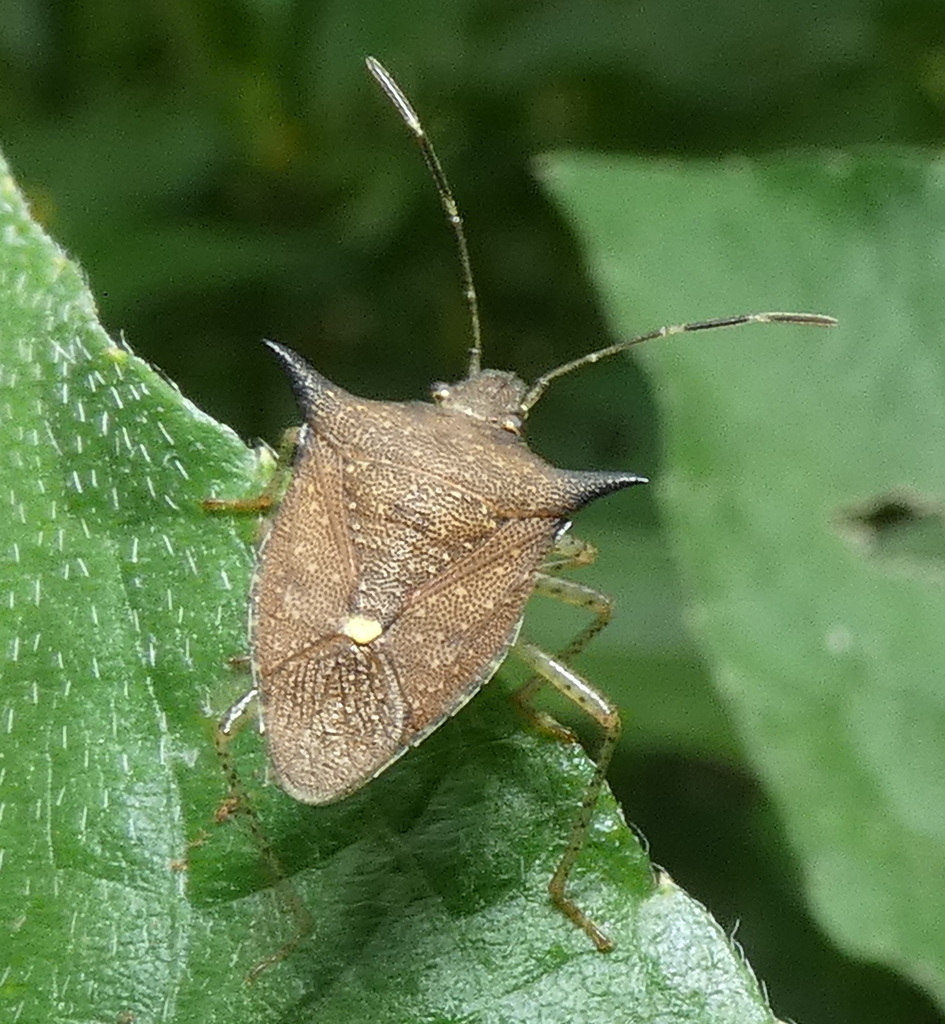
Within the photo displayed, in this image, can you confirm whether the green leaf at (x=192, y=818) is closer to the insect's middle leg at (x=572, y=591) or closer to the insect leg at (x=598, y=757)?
the insect leg at (x=598, y=757)

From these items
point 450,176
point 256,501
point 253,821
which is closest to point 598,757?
point 253,821

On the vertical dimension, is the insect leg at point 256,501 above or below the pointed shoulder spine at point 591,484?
above

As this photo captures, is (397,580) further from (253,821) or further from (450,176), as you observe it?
(450,176)

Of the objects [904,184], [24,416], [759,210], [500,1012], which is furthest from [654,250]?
[500,1012]

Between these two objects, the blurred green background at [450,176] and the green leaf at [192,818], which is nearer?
the green leaf at [192,818]

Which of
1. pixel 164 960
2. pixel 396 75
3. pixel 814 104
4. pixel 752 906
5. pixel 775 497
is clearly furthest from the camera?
pixel 814 104

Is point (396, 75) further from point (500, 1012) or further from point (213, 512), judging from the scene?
point (500, 1012)

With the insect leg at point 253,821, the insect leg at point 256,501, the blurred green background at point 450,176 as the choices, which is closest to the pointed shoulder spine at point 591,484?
the insect leg at point 256,501
